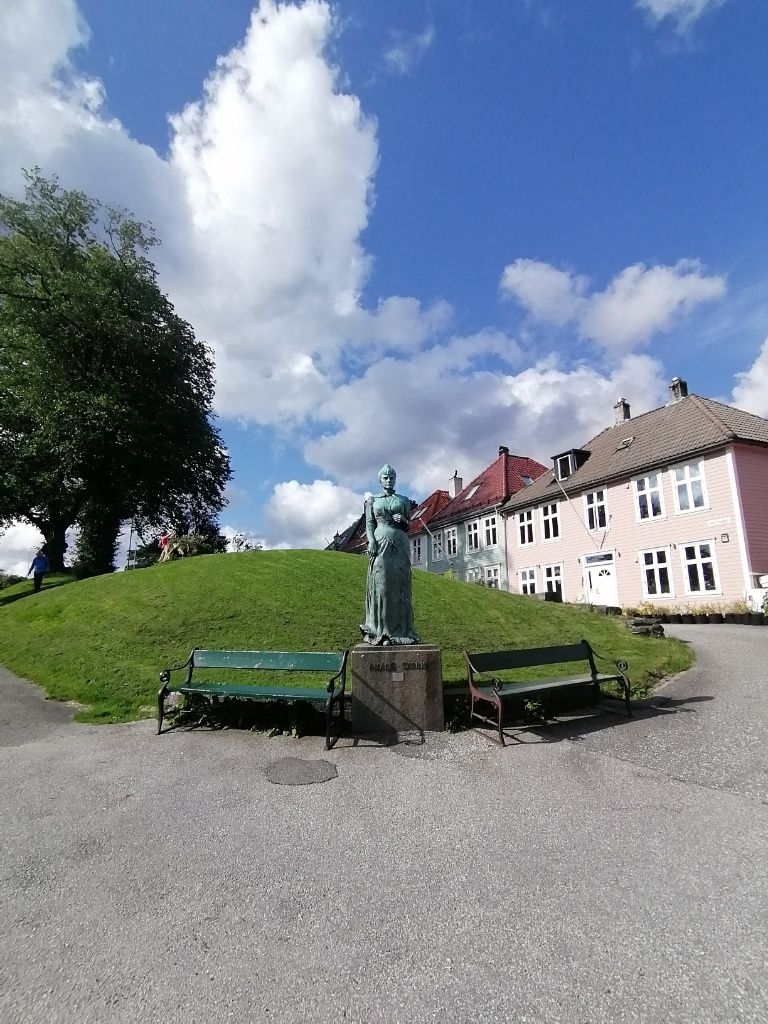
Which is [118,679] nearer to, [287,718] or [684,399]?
[287,718]

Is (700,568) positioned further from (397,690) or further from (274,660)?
(274,660)

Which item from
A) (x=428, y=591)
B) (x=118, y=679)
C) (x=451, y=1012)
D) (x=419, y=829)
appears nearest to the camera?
(x=451, y=1012)

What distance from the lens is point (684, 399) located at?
1109 inches

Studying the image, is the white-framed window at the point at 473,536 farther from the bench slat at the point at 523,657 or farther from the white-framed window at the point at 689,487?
the bench slat at the point at 523,657

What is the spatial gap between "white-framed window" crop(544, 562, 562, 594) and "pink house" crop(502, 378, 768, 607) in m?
0.07

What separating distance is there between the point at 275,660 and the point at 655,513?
2300 cm

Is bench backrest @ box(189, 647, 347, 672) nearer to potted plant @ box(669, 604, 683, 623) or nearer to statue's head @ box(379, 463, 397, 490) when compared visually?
statue's head @ box(379, 463, 397, 490)

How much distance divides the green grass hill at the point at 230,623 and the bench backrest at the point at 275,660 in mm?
1483

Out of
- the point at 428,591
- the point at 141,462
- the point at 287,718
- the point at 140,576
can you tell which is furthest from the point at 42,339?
the point at 287,718

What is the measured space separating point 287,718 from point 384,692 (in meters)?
1.50

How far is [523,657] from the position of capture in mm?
7836

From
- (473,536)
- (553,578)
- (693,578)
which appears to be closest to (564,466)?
(553,578)

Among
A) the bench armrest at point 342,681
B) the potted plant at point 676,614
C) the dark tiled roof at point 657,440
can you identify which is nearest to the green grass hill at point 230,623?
the bench armrest at point 342,681

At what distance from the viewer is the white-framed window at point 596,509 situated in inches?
1117
